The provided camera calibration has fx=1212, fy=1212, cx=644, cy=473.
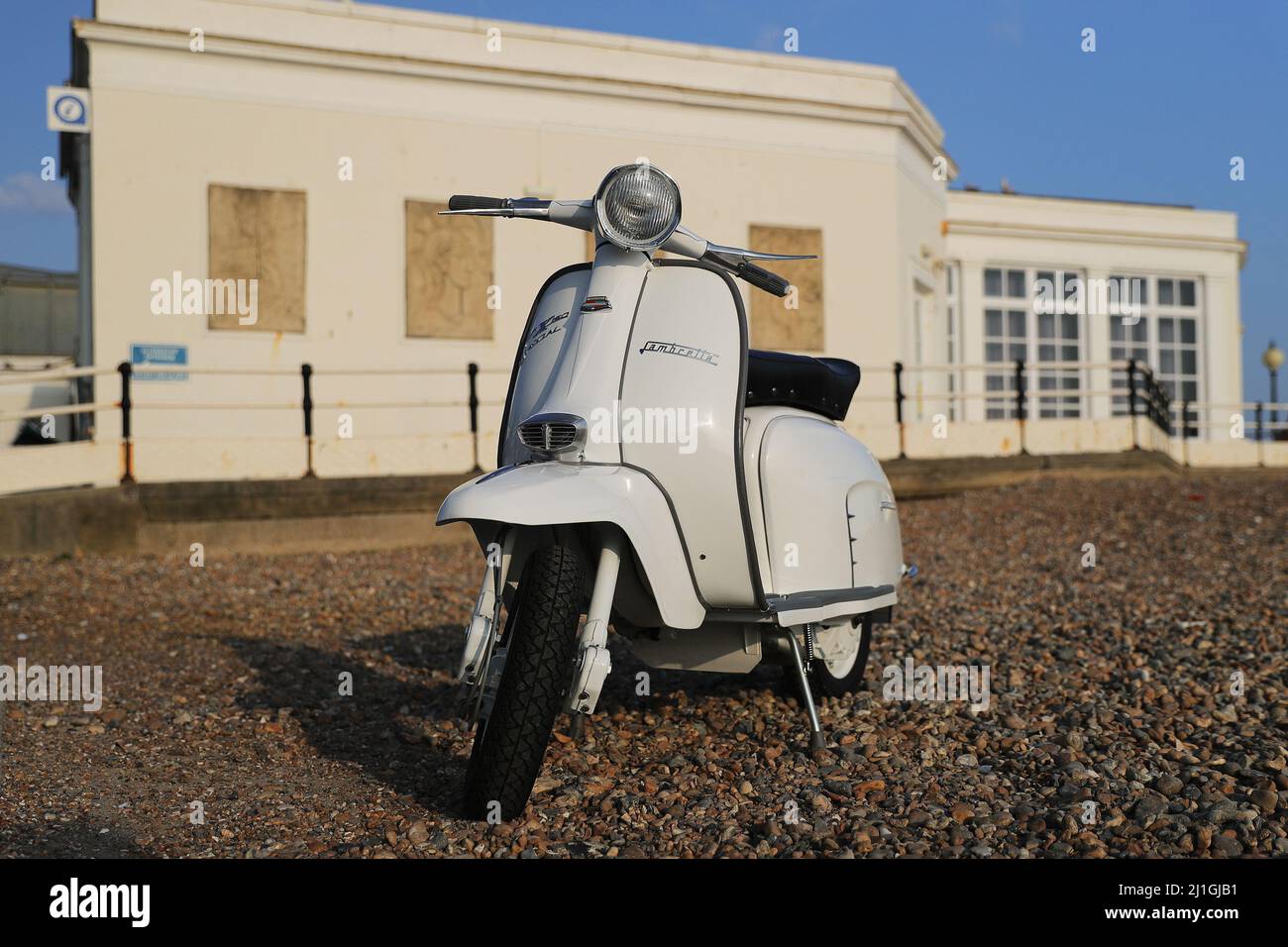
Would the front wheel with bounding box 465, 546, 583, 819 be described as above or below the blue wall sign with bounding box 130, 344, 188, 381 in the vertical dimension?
below

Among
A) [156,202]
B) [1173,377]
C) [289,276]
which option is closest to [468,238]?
[289,276]

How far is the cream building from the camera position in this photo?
39.7 feet

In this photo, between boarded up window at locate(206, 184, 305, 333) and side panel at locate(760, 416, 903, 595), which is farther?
boarded up window at locate(206, 184, 305, 333)

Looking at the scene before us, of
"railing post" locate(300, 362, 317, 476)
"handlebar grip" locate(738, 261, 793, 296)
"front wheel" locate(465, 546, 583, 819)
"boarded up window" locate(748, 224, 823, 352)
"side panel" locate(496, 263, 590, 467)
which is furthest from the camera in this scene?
"boarded up window" locate(748, 224, 823, 352)

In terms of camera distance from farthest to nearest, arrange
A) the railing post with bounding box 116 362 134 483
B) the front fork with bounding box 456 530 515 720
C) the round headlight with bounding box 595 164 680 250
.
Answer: the railing post with bounding box 116 362 134 483
the round headlight with bounding box 595 164 680 250
the front fork with bounding box 456 530 515 720

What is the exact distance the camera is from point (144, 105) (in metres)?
12.2

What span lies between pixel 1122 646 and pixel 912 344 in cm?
1176

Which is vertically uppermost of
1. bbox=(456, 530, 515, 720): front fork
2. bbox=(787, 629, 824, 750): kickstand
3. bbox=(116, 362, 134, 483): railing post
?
bbox=(116, 362, 134, 483): railing post

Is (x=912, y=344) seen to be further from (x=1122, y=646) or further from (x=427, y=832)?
(x=427, y=832)

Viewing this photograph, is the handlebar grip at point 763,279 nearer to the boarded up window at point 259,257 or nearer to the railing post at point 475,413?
the railing post at point 475,413

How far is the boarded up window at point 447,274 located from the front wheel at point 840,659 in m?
9.68

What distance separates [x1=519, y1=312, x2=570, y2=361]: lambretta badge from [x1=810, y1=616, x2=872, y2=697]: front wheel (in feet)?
4.56

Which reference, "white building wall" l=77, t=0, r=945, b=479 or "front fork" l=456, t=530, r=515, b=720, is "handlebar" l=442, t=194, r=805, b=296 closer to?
"front fork" l=456, t=530, r=515, b=720

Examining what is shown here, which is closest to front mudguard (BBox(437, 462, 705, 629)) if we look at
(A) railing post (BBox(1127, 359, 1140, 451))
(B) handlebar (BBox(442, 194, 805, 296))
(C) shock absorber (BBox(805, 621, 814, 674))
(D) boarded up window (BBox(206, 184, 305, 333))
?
(C) shock absorber (BBox(805, 621, 814, 674))
